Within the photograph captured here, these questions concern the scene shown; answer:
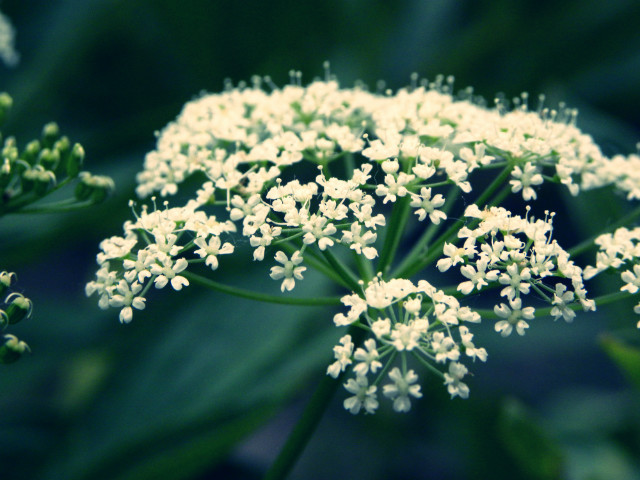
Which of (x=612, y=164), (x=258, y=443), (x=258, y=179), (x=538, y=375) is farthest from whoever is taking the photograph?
(x=538, y=375)

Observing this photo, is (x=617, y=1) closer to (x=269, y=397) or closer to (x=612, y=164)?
(x=612, y=164)

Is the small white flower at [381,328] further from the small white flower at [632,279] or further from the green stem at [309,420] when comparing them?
the small white flower at [632,279]

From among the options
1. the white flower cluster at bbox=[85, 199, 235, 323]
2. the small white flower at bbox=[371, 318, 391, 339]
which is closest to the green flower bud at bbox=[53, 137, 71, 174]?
the white flower cluster at bbox=[85, 199, 235, 323]

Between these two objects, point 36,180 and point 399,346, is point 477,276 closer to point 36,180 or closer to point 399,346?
point 399,346

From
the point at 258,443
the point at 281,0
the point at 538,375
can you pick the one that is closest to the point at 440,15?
the point at 281,0

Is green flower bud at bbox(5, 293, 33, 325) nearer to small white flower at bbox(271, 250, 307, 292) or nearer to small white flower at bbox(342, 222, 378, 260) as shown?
small white flower at bbox(271, 250, 307, 292)

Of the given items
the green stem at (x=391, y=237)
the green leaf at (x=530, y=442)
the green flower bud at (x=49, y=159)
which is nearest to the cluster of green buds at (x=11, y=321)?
the green flower bud at (x=49, y=159)
